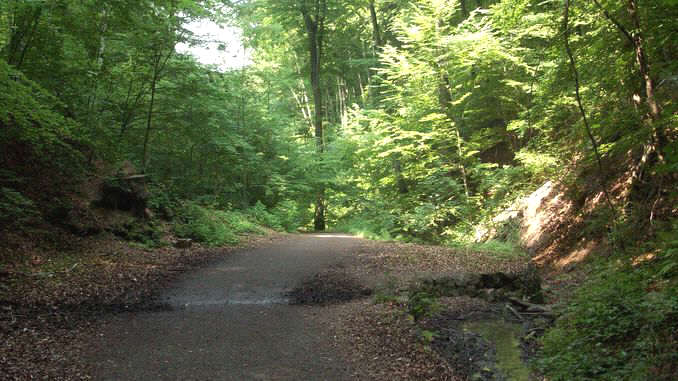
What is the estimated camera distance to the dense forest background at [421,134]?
5.10m

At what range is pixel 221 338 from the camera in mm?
5805

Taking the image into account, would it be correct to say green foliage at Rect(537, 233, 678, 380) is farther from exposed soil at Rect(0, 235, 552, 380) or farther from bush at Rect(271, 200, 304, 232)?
bush at Rect(271, 200, 304, 232)

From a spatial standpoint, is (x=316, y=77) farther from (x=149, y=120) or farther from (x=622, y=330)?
(x=622, y=330)

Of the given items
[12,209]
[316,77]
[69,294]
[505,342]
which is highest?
[316,77]

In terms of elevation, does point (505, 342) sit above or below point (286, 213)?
below

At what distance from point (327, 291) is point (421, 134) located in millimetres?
8507

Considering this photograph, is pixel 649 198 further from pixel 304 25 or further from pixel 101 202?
pixel 304 25

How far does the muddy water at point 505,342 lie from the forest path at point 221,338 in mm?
2004

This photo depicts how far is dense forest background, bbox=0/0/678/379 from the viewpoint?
201 inches

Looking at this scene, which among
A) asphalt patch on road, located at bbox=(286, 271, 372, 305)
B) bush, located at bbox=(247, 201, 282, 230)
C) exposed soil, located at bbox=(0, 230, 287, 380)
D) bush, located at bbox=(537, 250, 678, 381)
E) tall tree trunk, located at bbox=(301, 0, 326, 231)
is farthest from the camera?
tall tree trunk, located at bbox=(301, 0, 326, 231)

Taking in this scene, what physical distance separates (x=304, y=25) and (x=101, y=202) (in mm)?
17862

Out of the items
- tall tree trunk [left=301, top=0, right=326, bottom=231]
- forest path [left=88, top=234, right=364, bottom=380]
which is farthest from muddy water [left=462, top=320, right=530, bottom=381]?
tall tree trunk [left=301, top=0, right=326, bottom=231]

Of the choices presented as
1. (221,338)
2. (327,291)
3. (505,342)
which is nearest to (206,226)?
(327,291)

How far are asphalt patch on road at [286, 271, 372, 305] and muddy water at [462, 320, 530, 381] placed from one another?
223 centimetres
